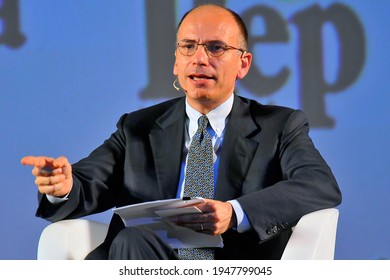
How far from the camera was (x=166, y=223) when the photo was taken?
2871 mm

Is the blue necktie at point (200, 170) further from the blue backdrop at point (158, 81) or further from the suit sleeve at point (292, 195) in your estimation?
the blue backdrop at point (158, 81)

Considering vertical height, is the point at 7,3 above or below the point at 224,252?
above

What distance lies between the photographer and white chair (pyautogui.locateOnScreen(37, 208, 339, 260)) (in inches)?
111

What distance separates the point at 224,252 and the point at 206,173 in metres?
0.29

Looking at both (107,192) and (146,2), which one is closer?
(107,192)

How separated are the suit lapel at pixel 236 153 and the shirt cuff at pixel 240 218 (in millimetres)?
172

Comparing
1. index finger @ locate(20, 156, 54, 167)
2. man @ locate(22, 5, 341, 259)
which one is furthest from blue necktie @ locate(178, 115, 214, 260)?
index finger @ locate(20, 156, 54, 167)

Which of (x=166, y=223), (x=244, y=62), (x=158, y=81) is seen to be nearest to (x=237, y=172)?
(x=166, y=223)

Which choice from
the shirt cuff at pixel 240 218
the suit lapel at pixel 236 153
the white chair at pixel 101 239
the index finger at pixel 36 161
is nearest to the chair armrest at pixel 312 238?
the white chair at pixel 101 239

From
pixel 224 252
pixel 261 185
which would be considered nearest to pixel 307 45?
pixel 261 185

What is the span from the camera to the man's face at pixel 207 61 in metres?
3.15

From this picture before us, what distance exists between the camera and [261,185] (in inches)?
122

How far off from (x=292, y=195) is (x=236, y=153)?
0.94ft

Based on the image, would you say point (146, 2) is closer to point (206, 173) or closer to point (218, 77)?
point (218, 77)
